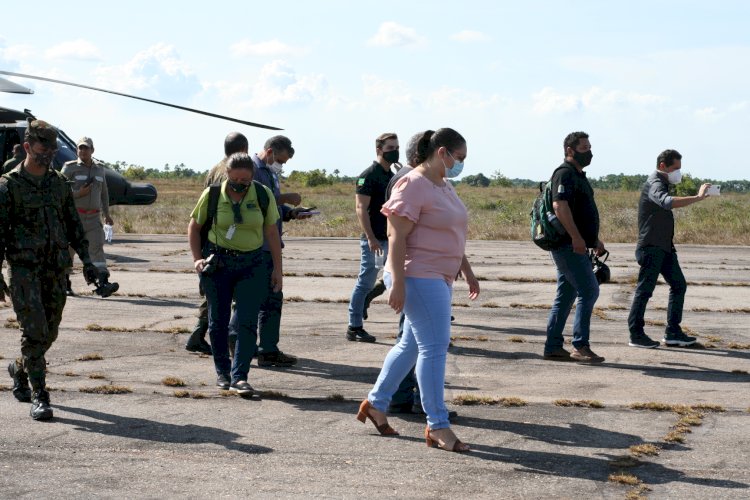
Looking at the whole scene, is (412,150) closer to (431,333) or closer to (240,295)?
(431,333)

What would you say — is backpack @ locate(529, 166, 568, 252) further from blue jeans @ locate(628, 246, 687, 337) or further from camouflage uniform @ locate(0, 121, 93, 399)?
camouflage uniform @ locate(0, 121, 93, 399)

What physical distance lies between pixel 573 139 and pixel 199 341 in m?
3.62

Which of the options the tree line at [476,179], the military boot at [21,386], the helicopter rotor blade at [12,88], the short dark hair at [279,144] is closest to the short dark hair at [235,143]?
the short dark hair at [279,144]

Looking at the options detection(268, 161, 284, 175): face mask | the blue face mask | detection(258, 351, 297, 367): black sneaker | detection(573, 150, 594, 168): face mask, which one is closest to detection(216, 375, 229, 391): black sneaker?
detection(258, 351, 297, 367): black sneaker

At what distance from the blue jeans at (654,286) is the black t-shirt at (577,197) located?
1.26 meters

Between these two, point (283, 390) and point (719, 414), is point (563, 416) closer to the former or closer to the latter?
point (719, 414)

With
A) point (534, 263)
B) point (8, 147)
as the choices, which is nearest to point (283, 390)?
point (534, 263)

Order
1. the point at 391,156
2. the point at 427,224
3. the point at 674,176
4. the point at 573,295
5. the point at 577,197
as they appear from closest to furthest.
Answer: the point at 427,224 < the point at 577,197 < the point at 573,295 < the point at 391,156 < the point at 674,176

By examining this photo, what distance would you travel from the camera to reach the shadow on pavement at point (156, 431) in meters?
6.52

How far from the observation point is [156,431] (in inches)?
268

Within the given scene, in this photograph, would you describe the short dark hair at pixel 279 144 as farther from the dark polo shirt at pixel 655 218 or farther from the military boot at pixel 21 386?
the dark polo shirt at pixel 655 218

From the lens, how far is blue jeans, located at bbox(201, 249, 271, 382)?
797cm

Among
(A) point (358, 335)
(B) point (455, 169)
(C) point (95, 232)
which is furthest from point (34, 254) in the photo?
(C) point (95, 232)

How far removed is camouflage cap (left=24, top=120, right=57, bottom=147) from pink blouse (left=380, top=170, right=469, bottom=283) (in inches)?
91.3
